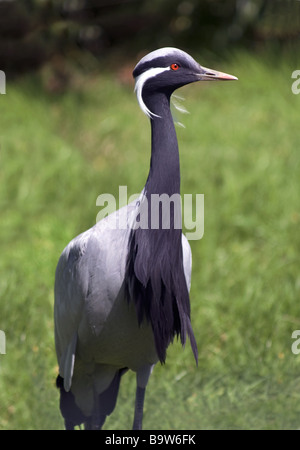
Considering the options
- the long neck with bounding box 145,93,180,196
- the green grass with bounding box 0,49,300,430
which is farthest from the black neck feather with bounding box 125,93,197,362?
the green grass with bounding box 0,49,300,430

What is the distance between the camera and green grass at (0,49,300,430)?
176 inches

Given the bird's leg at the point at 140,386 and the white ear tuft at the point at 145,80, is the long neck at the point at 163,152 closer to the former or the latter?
the white ear tuft at the point at 145,80

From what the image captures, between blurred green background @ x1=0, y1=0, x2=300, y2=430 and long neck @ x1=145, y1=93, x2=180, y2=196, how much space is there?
2015 mm

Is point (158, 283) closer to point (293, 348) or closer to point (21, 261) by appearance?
point (293, 348)

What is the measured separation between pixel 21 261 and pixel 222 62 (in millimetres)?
3914

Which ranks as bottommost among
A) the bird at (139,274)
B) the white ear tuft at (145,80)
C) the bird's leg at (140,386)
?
the bird's leg at (140,386)

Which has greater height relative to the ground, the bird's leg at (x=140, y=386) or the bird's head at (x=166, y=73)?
the bird's head at (x=166, y=73)

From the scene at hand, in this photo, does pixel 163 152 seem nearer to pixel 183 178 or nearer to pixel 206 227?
pixel 206 227

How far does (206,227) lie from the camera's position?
234 inches

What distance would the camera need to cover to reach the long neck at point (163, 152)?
2.77 metres

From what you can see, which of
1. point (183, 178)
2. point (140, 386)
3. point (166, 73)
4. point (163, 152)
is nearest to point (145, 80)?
point (166, 73)

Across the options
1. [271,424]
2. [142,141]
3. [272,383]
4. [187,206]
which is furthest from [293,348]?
[142,141]

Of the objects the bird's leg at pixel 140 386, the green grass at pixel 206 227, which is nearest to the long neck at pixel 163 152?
the bird's leg at pixel 140 386

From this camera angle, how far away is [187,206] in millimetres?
6027
